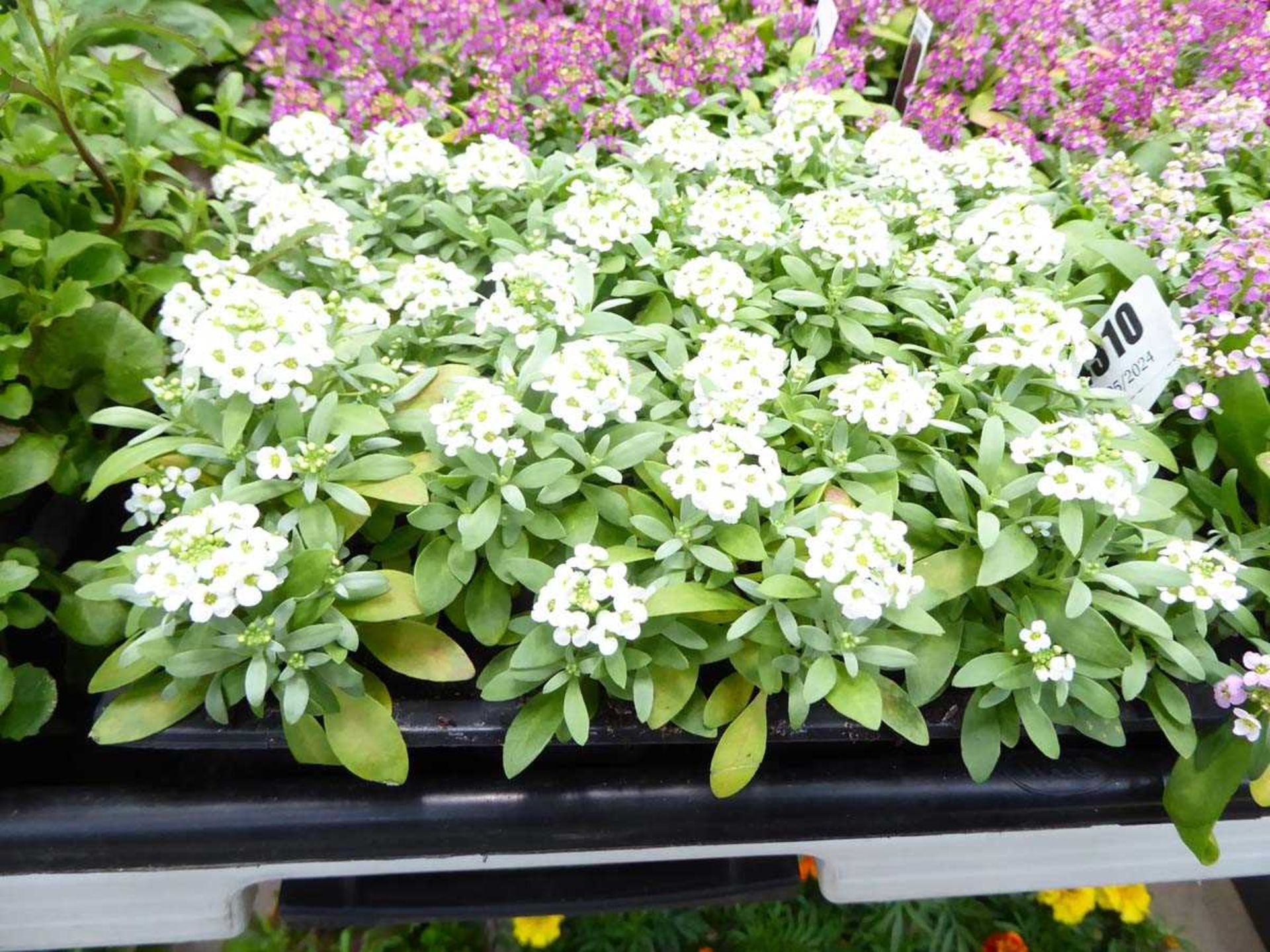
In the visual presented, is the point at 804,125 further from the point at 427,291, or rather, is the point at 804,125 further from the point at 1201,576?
the point at 1201,576

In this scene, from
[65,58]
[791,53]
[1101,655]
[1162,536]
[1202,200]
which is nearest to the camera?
[1101,655]

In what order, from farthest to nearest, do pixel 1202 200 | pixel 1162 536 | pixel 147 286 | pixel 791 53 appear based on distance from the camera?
pixel 791 53 → pixel 1202 200 → pixel 147 286 → pixel 1162 536

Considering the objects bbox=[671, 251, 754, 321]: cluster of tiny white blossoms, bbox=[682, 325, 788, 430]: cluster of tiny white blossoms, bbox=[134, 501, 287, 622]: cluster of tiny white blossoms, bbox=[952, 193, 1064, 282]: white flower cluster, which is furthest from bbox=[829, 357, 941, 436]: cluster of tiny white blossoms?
bbox=[134, 501, 287, 622]: cluster of tiny white blossoms

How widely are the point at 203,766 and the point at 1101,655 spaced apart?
45.9 inches

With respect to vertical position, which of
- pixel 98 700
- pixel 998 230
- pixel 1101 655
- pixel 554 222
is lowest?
pixel 98 700

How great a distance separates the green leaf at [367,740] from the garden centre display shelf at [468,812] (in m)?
0.06

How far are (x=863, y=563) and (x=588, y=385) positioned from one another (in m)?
0.42

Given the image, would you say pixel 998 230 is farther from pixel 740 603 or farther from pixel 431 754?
pixel 431 754

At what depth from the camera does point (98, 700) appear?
1.23 metres

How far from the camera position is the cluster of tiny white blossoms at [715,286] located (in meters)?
1.37

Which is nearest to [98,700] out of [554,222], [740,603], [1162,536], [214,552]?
[214,552]

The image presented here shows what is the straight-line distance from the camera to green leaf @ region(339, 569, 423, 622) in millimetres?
1122

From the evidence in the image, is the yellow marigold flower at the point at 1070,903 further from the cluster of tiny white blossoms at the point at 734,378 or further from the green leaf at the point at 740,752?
the cluster of tiny white blossoms at the point at 734,378

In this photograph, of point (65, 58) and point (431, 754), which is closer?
point (431, 754)
